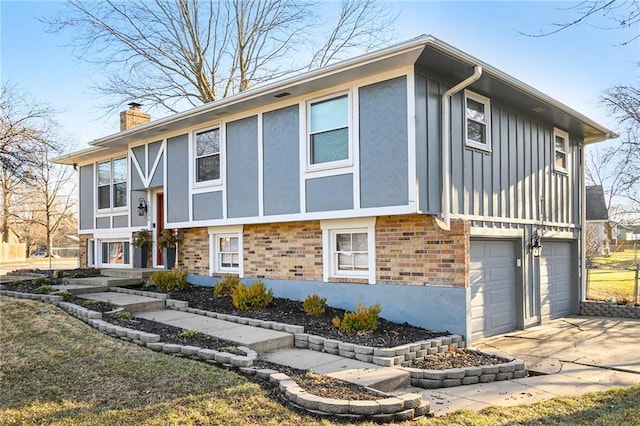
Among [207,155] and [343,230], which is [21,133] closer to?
[207,155]

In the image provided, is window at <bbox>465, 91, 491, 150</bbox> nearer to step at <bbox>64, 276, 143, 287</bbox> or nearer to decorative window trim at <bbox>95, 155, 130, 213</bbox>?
step at <bbox>64, 276, 143, 287</bbox>

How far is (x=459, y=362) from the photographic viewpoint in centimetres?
677

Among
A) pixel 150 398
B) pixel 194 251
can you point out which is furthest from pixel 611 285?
pixel 150 398

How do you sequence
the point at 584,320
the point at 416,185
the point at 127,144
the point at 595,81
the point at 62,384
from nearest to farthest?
the point at 62,384
the point at 416,185
the point at 584,320
the point at 127,144
the point at 595,81

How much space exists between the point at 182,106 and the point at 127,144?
24.3 feet

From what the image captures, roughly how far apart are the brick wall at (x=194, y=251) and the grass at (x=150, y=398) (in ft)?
17.5

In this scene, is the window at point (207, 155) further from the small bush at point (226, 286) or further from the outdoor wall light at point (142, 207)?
the outdoor wall light at point (142, 207)

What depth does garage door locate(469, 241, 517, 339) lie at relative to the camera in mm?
8836

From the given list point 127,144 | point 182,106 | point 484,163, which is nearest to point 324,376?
point 484,163

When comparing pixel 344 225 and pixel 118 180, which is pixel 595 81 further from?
pixel 118 180

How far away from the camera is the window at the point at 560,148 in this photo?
11922 millimetres

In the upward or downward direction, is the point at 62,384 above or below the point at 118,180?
below

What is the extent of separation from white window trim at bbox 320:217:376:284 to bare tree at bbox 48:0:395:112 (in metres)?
13.4

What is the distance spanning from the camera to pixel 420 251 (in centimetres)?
817
